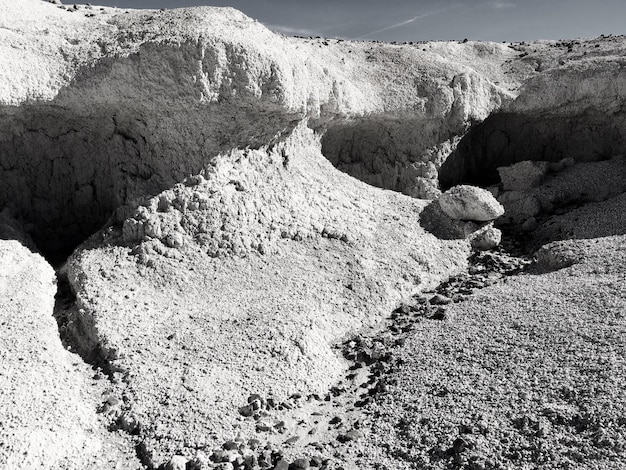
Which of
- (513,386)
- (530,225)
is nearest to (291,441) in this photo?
(513,386)

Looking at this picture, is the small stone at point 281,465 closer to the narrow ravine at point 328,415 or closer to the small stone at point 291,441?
the narrow ravine at point 328,415

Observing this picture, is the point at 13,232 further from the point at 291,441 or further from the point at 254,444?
the point at 291,441

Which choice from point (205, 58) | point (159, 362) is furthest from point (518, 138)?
point (159, 362)

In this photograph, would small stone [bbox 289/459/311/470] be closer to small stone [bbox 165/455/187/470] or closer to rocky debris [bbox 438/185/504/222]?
small stone [bbox 165/455/187/470]

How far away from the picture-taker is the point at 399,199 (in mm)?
15797

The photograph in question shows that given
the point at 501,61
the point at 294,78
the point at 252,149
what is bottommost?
the point at 252,149

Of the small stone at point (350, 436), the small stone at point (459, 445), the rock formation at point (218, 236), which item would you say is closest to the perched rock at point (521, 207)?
the rock formation at point (218, 236)

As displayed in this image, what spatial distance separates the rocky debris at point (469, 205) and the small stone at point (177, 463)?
10.1 m

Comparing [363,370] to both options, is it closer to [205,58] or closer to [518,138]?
[205,58]

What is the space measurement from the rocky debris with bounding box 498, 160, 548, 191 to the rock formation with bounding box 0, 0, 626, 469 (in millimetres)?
362

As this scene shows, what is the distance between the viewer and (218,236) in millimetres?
11906

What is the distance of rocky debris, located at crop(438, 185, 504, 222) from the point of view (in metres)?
Result: 14.9

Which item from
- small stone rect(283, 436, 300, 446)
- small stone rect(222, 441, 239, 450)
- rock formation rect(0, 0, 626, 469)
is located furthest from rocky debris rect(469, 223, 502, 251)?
small stone rect(222, 441, 239, 450)

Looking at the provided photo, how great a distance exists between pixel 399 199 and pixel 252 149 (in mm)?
4780
